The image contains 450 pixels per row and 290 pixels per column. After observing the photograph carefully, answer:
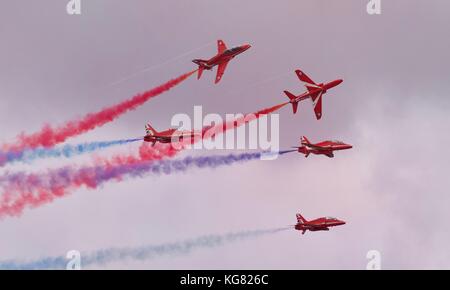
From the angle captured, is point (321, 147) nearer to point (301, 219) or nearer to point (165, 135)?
point (301, 219)

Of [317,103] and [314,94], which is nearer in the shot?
[314,94]

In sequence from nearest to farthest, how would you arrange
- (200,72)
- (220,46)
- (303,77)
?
(200,72)
(220,46)
(303,77)

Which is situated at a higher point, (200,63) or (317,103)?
(200,63)

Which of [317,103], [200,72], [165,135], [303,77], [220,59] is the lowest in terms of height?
[165,135]

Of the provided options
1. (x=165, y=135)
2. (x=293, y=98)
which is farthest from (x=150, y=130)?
(x=293, y=98)

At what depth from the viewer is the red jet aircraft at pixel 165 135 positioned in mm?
144500

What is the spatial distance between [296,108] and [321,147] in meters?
6.00

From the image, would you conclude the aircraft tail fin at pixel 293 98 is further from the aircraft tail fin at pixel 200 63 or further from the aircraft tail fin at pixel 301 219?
the aircraft tail fin at pixel 301 219

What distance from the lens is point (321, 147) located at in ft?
500

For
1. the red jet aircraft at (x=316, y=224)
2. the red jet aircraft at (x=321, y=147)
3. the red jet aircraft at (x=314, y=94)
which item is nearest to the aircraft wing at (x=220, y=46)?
the red jet aircraft at (x=314, y=94)
